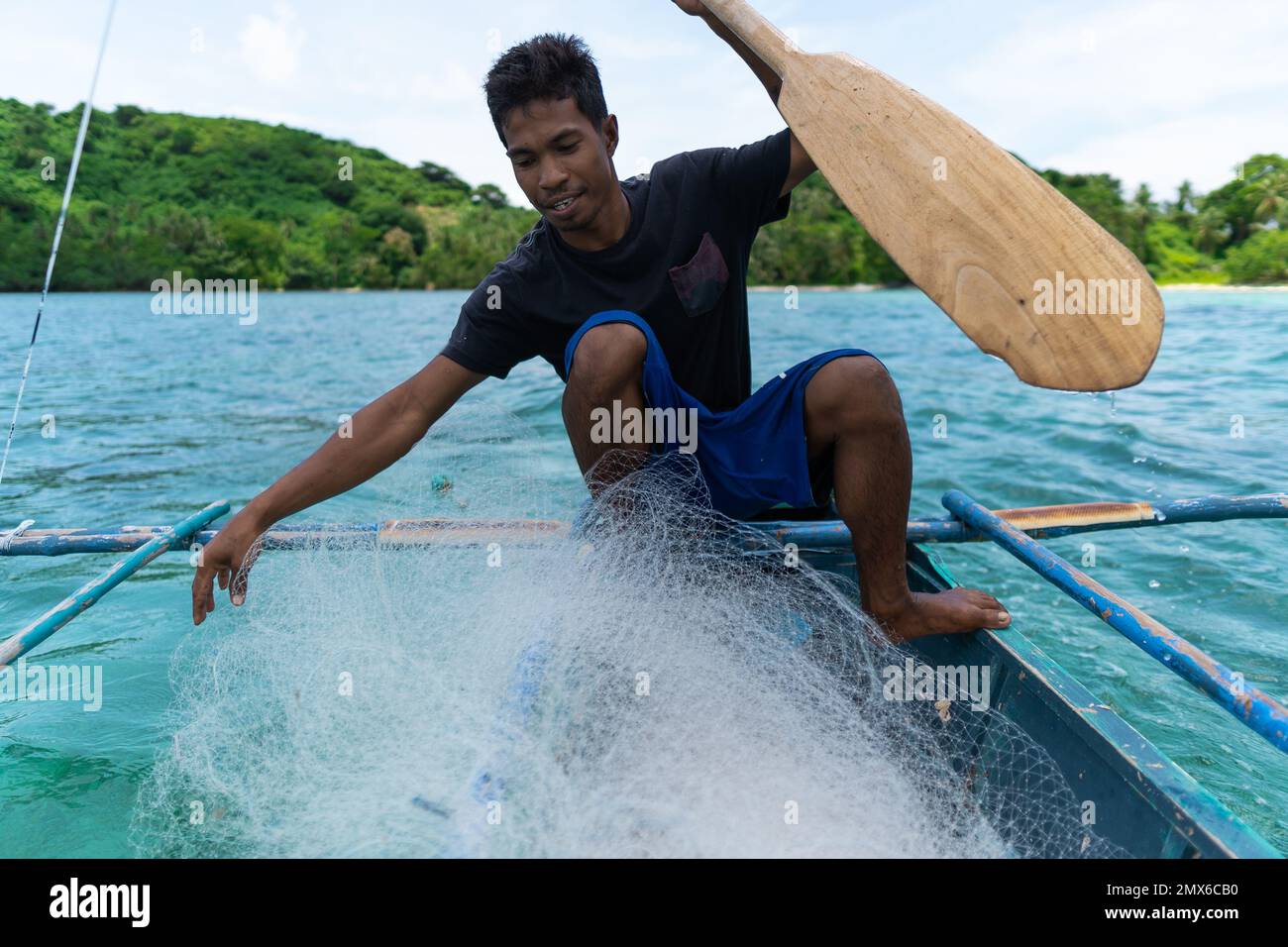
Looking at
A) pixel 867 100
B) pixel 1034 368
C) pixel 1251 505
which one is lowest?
pixel 1251 505

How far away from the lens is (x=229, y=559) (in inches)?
91.3

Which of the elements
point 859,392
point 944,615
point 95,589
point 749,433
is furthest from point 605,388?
point 95,589

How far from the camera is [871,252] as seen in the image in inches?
2334

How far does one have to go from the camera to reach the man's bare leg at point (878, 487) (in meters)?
2.21

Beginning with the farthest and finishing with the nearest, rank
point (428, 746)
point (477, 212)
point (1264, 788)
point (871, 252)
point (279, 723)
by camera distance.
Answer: point (477, 212), point (871, 252), point (1264, 788), point (279, 723), point (428, 746)

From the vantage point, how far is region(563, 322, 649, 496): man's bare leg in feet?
7.27

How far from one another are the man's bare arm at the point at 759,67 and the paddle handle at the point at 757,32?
0.11ft

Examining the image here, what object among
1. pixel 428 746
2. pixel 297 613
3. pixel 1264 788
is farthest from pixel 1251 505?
pixel 297 613

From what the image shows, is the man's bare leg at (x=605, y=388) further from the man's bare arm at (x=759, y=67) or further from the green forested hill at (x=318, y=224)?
the green forested hill at (x=318, y=224)

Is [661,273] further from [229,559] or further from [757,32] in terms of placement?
[229,559]

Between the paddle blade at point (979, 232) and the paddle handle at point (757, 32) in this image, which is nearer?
the paddle blade at point (979, 232)

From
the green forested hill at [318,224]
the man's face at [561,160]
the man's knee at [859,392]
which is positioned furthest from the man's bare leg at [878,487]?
the green forested hill at [318,224]
